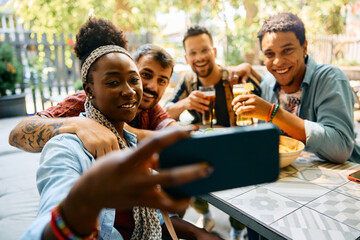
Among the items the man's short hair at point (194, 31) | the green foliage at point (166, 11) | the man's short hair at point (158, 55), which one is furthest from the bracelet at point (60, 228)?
the green foliage at point (166, 11)

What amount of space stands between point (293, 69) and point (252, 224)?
1605mm

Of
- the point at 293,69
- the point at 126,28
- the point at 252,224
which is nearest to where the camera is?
the point at 252,224

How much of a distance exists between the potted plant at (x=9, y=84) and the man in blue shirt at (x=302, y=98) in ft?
20.7

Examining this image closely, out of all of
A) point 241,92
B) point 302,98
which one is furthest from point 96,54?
point 302,98

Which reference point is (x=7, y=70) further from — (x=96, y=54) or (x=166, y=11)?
(x=166, y=11)

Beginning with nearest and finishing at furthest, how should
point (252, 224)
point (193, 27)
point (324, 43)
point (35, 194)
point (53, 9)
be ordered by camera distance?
point (252, 224) < point (35, 194) < point (193, 27) < point (53, 9) < point (324, 43)

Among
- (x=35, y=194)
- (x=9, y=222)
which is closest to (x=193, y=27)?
(x=35, y=194)

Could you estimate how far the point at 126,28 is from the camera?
993 centimetres

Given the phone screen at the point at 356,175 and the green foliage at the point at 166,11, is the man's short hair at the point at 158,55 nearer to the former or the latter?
the phone screen at the point at 356,175

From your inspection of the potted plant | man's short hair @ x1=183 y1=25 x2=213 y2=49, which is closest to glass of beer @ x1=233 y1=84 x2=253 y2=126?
man's short hair @ x1=183 y1=25 x2=213 y2=49

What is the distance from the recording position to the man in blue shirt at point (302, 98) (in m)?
1.88

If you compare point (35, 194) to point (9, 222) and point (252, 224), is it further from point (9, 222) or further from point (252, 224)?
point (252, 224)

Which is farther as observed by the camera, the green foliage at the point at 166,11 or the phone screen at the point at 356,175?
the green foliage at the point at 166,11

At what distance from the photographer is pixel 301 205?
4.38ft
